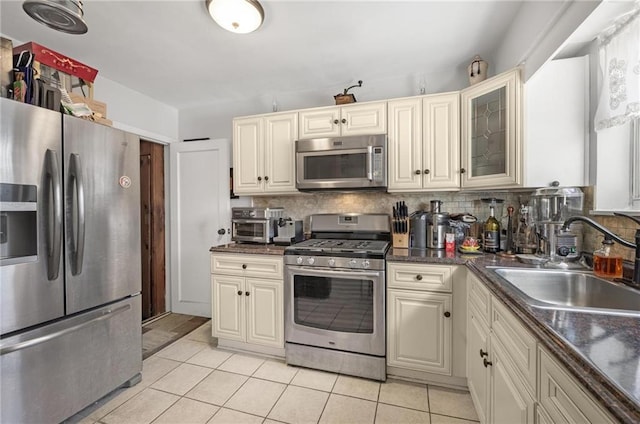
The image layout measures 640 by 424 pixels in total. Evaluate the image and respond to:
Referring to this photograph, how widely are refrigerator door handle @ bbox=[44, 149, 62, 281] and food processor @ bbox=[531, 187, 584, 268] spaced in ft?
8.78

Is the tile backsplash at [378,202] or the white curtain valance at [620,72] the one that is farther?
the tile backsplash at [378,202]

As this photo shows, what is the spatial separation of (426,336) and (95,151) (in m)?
2.45

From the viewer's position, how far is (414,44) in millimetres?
2041

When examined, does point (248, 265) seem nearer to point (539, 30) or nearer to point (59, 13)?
point (59, 13)

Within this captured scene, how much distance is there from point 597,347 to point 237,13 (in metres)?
2.11

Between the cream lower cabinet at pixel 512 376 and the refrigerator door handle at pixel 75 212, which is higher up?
the refrigerator door handle at pixel 75 212

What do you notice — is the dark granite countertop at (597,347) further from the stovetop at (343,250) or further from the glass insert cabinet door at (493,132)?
the glass insert cabinet door at (493,132)

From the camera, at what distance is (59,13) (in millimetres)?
1242

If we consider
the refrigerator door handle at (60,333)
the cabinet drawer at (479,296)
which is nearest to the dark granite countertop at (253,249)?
the refrigerator door handle at (60,333)

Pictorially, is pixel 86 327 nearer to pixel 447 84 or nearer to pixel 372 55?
pixel 372 55

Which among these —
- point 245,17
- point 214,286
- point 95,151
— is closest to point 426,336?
point 214,286

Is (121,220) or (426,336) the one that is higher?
(121,220)

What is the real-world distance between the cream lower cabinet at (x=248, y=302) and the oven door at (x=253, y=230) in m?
0.24

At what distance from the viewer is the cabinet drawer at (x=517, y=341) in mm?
876
